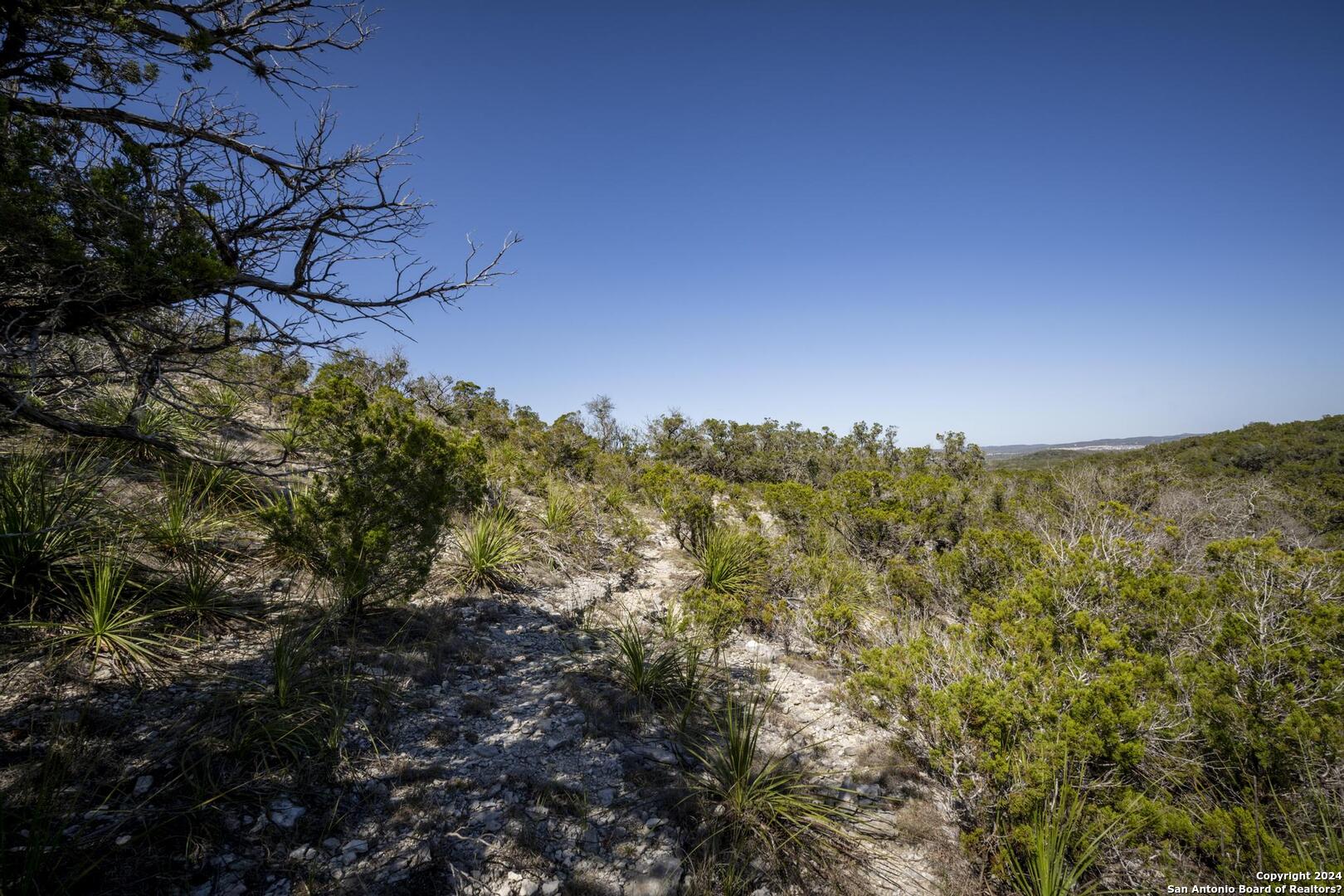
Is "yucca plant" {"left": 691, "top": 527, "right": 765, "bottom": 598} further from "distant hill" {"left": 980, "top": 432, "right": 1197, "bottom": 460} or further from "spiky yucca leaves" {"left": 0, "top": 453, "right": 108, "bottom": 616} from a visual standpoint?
"distant hill" {"left": 980, "top": 432, "right": 1197, "bottom": 460}

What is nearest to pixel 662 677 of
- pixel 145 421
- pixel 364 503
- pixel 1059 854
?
pixel 1059 854

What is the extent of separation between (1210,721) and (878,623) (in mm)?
3045

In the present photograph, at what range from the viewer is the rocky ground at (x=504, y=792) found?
2.74 m

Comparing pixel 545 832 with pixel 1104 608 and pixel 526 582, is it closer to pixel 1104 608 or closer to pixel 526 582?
pixel 526 582

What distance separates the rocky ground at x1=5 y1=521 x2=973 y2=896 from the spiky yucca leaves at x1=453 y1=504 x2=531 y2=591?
1.27m

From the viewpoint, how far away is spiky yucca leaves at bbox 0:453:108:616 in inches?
143

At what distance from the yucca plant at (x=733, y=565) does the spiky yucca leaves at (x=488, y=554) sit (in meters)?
2.90

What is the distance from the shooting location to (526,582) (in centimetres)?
722

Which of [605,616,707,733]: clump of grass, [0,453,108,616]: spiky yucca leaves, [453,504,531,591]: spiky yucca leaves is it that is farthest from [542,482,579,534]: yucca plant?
[0,453,108,616]: spiky yucca leaves

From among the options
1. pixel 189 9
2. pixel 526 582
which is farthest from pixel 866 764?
pixel 189 9

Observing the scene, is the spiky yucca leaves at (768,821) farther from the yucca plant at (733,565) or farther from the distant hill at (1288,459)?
the distant hill at (1288,459)

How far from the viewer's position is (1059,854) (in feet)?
8.82

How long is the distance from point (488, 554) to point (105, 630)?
3663 mm

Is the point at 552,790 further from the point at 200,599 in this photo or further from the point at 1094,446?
the point at 1094,446
